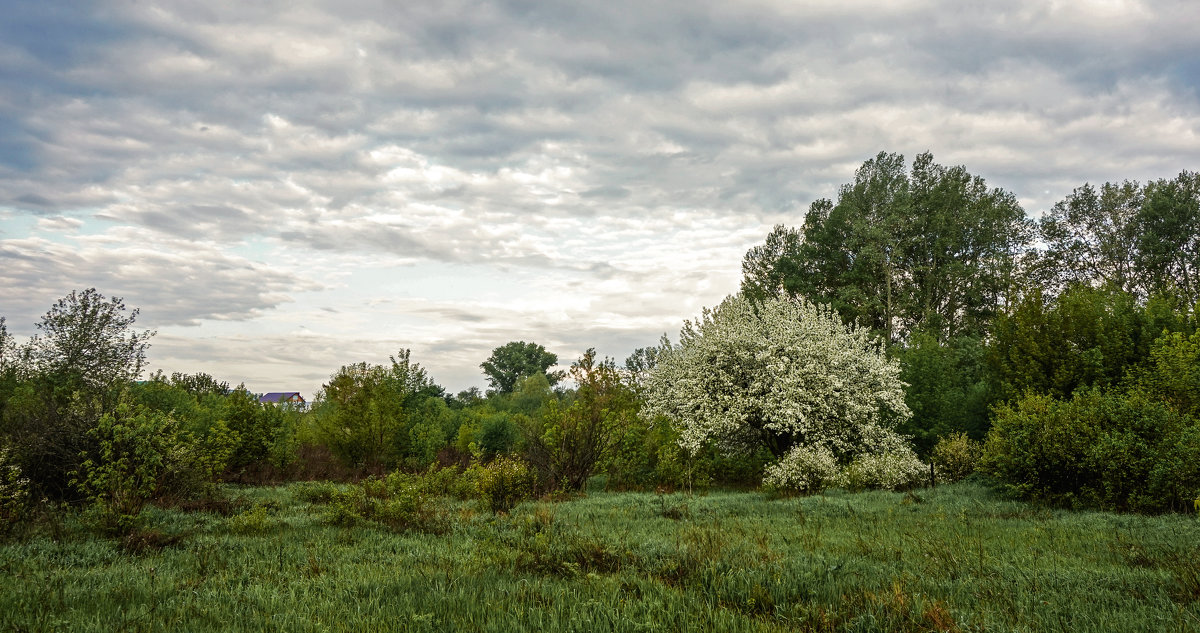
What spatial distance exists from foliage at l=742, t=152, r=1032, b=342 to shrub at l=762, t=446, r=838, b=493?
1851 cm

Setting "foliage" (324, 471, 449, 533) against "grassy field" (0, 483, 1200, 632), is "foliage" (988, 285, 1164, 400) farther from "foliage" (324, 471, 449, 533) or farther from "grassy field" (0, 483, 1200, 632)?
"foliage" (324, 471, 449, 533)

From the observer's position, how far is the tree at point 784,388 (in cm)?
2172

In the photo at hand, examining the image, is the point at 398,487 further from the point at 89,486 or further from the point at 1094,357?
the point at 1094,357

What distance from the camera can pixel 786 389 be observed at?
21.5 metres

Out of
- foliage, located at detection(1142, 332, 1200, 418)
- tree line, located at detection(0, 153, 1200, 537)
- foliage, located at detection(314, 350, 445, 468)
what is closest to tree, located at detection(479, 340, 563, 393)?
tree line, located at detection(0, 153, 1200, 537)

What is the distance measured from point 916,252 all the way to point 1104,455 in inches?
1084

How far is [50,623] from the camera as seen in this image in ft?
18.3

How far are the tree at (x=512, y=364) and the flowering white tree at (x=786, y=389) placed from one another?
73082 mm

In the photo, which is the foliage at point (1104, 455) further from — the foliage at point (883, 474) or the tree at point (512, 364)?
the tree at point (512, 364)

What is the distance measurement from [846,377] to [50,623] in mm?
21293

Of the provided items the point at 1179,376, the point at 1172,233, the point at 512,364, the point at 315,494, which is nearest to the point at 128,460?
the point at 315,494

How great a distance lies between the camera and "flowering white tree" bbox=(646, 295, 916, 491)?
2170 cm

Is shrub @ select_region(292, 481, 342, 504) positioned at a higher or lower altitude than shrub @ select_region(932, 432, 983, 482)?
lower

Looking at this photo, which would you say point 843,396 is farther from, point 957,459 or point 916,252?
point 916,252
